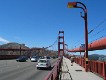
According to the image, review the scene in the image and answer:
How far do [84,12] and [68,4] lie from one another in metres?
4.32

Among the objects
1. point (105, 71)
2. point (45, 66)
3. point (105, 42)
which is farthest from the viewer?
point (45, 66)

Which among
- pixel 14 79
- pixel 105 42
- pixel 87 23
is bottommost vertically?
pixel 14 79

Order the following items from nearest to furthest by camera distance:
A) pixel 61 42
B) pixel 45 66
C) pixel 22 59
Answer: pixel 45 66 → pixel 22 59 → pixel 61 42

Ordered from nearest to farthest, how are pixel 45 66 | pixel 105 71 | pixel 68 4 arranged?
pixel 105 71 < pixel 68 4 < pixel 45 66

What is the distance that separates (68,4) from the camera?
86.5ft

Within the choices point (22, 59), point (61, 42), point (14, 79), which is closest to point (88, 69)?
point (14, 79)

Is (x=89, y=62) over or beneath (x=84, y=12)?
beneath

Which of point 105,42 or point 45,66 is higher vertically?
point 105,42

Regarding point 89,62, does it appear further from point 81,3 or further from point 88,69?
point 81,3

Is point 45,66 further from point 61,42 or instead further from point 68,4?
point 61,42

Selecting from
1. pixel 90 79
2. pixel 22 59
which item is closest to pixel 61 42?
pixel 22 59

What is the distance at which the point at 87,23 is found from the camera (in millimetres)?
30266

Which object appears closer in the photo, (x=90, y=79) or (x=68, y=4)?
(x=90, y=79)

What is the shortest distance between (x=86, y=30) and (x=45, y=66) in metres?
7.71
